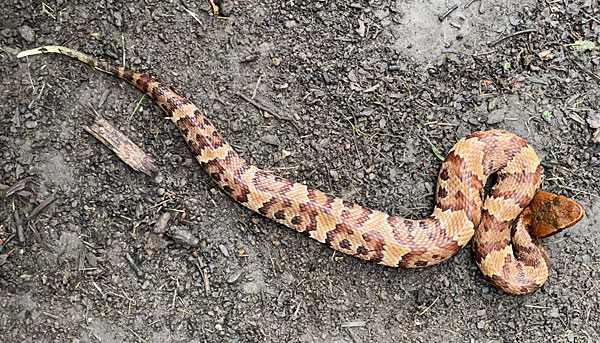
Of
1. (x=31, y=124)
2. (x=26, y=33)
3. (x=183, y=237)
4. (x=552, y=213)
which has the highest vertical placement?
(x=26, y=33)

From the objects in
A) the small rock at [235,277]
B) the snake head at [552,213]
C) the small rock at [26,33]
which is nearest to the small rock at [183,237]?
the small rock at [235,277]

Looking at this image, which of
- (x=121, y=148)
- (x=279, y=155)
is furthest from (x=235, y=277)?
(x=121, y=148)

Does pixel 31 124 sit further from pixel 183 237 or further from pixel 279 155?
pixel 279 155

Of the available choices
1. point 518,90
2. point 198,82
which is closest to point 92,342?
point 198,82

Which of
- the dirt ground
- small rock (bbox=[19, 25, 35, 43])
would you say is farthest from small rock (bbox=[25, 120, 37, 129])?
small rock (bbox=[19, 25, 35, 43])

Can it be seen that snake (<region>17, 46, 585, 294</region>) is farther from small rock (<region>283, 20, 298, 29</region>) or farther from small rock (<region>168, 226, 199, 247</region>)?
small rock (<region>283, 20, 298, 29</region>)
